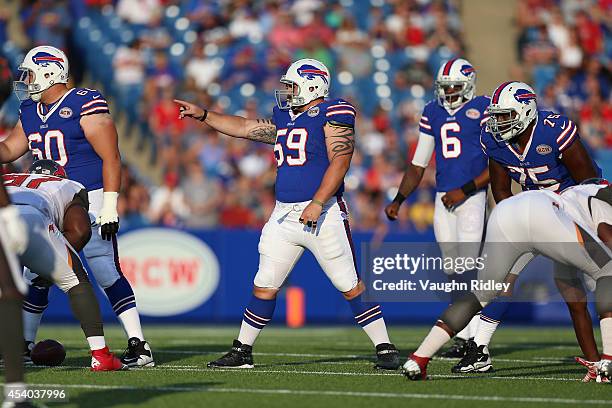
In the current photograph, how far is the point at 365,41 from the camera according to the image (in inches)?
656

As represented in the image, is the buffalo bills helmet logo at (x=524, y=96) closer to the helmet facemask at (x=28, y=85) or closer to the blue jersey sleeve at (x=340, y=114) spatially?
the blue jersey sleeve at (x=340, y=114)

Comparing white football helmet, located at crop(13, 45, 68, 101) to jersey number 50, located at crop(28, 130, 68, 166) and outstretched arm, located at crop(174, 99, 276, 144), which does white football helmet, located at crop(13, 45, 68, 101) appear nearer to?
A: jersey number 50, located at crop(28, 130, 68, 166)

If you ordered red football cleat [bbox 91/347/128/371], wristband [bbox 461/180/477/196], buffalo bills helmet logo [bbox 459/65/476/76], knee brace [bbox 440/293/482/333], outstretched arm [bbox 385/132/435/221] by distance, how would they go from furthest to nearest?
outstretched arm [bbox 385/132/435/221] → buffalo bills helmet logo [bbox 459/65/476/76] → wristband [bbox 461/180/477/196] → red football cleat [bbox 91/347/128/371] → knee brace [bbox 440/293/482/333]

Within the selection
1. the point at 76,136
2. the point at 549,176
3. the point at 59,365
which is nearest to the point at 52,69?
the point at 76,136

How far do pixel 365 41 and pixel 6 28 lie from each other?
509cm

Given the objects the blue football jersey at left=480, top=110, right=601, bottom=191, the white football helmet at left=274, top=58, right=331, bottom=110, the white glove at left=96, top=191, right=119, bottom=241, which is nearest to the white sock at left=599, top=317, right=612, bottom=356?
the blue football jersey at left=480, top=110, right=601, bottom=191

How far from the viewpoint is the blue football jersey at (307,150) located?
7.71 metres

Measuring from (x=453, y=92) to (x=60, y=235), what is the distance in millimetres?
3581

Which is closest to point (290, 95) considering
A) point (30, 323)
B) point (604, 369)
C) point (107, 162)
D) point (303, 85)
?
point (303, 85)

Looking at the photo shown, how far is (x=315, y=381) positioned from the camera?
6.85m

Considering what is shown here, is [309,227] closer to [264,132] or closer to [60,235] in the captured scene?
[264,132]

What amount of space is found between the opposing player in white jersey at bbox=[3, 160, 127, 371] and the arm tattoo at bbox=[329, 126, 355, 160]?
63.9 inches

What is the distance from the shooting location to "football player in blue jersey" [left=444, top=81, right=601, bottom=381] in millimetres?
7398

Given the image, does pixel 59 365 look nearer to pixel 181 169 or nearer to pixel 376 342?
pixel 376 342
